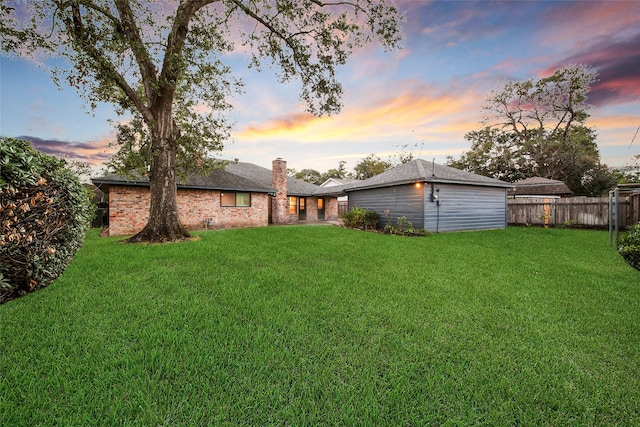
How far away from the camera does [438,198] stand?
456 inches

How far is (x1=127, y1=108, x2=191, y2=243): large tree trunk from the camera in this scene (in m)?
7.81

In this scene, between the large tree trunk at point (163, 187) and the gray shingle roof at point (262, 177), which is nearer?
the large tree trunk at point (163, 187)

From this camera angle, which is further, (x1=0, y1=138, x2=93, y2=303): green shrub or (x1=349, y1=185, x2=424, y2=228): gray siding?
(x1=349, y1=185, x2=424, y2=228): gray siding

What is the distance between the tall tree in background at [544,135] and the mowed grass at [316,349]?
27.0m

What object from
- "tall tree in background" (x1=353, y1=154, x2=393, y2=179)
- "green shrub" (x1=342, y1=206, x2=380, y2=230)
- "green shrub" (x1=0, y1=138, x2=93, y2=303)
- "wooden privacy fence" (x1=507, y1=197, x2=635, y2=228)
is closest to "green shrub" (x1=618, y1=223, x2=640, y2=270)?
"green shrub" (x1=342, y1=206, x2=380, y2=230)

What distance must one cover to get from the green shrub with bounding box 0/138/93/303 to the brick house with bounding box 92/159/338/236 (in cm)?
753

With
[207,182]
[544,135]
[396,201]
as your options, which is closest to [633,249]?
[396,201]

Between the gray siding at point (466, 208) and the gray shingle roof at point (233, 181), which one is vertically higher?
the gray shingle roof at point (233, 181)

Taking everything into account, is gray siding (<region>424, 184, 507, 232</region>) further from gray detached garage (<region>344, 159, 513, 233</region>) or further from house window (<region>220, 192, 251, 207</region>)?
house window (<region>220, 192, 251, 207</region>)

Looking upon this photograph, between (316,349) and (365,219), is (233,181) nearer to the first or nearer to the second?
(365,219)

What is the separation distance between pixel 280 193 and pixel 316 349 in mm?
14959

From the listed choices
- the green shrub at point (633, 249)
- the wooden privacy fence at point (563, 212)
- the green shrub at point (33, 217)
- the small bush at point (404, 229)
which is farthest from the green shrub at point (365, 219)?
the green shrub at point (33, 217)

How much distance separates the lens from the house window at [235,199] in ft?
46.3

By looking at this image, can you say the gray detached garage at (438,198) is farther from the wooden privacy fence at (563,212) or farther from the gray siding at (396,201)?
the wooden privacy fence at (563,212)
